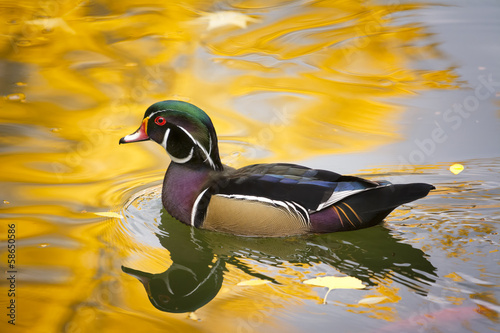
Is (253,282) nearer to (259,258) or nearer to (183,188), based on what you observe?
(259,258)

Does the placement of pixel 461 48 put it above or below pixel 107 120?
above

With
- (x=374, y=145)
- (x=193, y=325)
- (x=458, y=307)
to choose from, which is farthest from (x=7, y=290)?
(x=374, y=145)

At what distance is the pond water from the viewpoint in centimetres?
394

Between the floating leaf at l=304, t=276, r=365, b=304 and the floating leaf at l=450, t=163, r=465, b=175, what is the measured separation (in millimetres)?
1881

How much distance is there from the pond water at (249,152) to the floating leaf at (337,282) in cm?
6

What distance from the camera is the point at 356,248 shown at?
4.64 meters

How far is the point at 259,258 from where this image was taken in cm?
451

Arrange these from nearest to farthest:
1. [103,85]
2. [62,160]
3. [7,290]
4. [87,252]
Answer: [7,290] < [87,252] < [62,160] < [103,85]

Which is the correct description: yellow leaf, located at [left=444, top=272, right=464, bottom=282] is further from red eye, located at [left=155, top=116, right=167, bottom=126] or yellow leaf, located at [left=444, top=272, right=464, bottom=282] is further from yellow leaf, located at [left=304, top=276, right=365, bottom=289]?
red eye, located at [left=155, top=116, right=167, bottom=126]

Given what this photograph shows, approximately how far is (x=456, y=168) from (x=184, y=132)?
2.32 meters

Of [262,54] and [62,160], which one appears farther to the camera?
[262,54]

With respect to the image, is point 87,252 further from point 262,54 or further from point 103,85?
point 262,54

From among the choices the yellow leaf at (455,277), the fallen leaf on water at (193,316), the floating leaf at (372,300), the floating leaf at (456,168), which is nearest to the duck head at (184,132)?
the fallen leaf on water at (193,316)

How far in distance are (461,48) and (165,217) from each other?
4.84 meters
